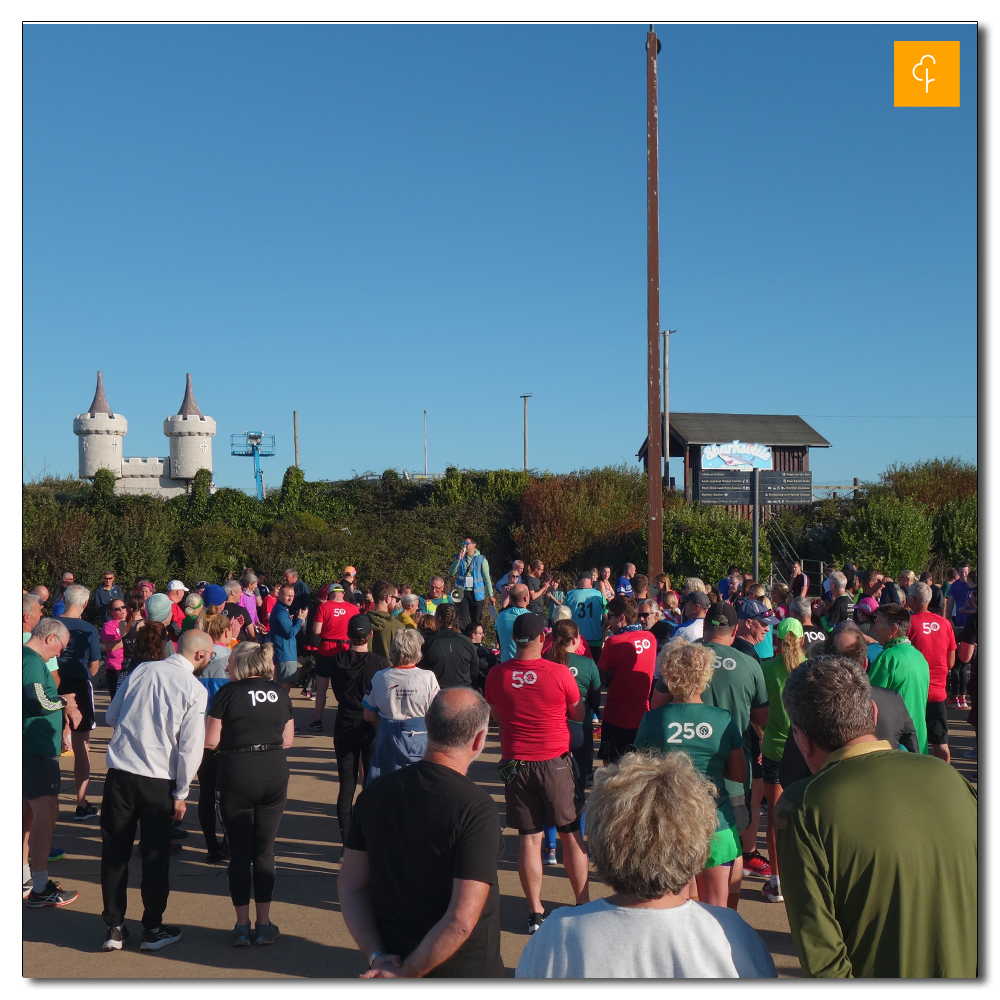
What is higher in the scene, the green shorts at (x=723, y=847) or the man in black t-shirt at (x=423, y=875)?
the man in black t-shirt at (x=423, y=875)

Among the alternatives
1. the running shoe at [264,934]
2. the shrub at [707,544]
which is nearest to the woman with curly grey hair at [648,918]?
the running shoe at [264,934]

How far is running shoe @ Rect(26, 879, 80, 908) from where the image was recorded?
4.77 metres

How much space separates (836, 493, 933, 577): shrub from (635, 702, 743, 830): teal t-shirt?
18644 millimetres

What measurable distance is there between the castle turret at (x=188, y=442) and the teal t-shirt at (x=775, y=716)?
49.2 metres

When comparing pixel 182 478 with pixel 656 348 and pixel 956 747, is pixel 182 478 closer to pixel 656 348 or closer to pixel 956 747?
pixel 656 348

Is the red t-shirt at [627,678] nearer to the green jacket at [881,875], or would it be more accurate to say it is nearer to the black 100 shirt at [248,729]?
the black 100 shirt at [248,729]

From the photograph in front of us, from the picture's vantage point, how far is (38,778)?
15.4 ft

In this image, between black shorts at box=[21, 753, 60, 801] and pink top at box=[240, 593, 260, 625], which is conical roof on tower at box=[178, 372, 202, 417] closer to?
pink top at box=[240, 593, 260, 625]

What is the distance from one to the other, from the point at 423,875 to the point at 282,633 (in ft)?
25.0

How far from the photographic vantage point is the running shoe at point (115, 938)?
13.9 ft

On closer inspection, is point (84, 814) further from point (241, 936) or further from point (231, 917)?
point (241, 936)

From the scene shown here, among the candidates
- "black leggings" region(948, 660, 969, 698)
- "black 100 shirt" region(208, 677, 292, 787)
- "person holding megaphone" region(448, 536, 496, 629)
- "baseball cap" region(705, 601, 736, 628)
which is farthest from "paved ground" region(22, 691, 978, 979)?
"person holding megaphone" region(448, 536, 496, 629)

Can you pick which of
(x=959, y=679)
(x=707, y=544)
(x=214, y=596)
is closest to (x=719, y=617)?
(x=214, y=596)

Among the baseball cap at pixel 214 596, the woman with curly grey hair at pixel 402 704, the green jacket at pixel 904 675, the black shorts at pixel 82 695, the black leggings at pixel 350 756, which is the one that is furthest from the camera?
the baseball cap at pixel 214 596
